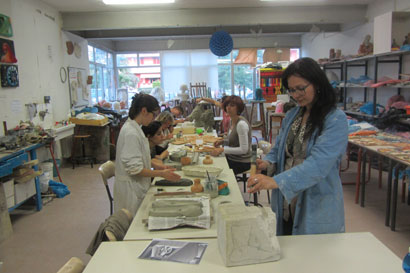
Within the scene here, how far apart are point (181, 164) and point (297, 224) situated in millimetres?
1481

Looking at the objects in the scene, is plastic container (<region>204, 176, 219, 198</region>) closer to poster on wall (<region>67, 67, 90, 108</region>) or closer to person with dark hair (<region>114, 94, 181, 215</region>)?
person with dark hair (<region>114, 94, 181, 215</region>)

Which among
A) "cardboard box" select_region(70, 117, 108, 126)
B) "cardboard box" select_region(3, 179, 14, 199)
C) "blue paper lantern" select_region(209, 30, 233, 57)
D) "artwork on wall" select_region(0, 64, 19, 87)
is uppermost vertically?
"blue paper lantern" select_region(209, 30, 233, 57)

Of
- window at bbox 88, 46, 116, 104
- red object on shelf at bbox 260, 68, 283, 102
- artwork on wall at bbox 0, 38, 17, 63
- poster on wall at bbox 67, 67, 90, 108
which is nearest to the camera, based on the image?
artwork on wall at bbox 0, 38, 17, 63

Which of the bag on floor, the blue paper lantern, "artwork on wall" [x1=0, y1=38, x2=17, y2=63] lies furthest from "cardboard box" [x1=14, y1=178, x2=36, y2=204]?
the blue paper lantern

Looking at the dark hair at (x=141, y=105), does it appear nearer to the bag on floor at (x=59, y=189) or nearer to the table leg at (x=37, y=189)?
the table leg at (x=37, y=189)

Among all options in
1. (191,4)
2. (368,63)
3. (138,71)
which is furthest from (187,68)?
(368,63)

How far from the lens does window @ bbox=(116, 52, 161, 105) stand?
11250 mm

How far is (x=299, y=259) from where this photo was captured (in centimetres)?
132

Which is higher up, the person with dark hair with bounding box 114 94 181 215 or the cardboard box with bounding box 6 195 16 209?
the person with dark hair with bounding box 114 94 181 215

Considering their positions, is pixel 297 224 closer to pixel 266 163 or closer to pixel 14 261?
pixel 266 163

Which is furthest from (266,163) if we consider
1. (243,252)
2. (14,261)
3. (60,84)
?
(60,84)

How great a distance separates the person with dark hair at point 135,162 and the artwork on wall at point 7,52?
3028 millimetres

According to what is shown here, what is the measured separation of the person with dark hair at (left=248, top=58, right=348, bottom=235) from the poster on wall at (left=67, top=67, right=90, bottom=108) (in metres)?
6.07

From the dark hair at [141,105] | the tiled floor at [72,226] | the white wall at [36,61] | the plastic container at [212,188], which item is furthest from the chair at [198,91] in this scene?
the plastic container at [212,188]
